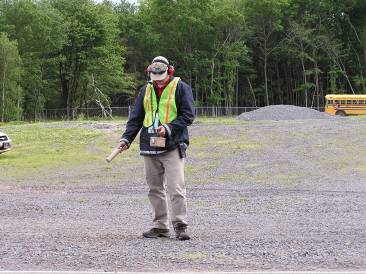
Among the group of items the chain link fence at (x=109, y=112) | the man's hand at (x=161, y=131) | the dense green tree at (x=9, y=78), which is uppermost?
the dense green tree at (x=9, y=78)

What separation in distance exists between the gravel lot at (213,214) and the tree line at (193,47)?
1777 inches

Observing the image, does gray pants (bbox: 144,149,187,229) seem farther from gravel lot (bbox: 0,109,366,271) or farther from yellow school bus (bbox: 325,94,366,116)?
yellow school bus (bbox: 325,94,366,116)

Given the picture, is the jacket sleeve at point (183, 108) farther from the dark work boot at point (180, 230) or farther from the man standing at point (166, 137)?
the dark work boot at point (180, 230)

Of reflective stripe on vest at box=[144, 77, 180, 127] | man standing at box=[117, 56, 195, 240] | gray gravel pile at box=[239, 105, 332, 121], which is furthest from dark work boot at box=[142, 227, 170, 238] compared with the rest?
gray gravel pile at box=[239, 105, 332, 121]

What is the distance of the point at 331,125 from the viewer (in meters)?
31.9

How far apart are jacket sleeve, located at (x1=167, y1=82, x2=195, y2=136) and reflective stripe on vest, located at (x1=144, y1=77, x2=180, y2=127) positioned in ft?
0.20

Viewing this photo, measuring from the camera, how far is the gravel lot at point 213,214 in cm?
596

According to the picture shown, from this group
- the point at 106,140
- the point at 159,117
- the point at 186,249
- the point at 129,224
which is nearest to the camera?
the point at 186,249

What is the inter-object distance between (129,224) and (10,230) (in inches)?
68.4

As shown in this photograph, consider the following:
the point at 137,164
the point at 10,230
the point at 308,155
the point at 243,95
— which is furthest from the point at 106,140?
the point at 243,95

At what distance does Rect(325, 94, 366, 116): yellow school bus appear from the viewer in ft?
171

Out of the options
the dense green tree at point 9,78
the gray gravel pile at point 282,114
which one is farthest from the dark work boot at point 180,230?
the dense green tree at point 9,78

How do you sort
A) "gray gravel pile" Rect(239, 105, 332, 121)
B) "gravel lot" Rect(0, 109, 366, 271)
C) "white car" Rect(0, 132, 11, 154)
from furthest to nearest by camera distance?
"gray gravel pile" Rect(239, 105, 332, 121) < "white car" Rect(0, 132, 11, 154) < "gravel lot" Rect(0, 109, 366, 271)

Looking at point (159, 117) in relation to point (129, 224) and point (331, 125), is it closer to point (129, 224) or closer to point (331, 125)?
point (129, 224)
